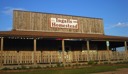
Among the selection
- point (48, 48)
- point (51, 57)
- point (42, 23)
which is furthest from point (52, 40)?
point (51, 57)

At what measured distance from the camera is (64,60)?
23.5 m

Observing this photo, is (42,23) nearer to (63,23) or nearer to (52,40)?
(52,40)

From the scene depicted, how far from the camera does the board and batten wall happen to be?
26.0 m

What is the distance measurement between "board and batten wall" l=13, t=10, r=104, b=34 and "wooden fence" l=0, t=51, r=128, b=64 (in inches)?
174

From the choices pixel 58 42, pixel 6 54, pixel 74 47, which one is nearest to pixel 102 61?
pixel 74 47

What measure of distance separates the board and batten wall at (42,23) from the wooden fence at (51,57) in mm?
4411

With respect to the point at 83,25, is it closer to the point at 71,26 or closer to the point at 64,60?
the point at 71,26

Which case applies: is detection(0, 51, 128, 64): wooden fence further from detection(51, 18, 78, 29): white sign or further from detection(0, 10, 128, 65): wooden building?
detection(51, 18, 78, 29): white sign

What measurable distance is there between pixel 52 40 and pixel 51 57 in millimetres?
3781

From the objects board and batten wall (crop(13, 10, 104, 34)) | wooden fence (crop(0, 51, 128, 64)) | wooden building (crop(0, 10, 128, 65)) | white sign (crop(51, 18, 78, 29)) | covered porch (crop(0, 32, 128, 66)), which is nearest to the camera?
wooden fence (crop(0, 51, 128, 64))

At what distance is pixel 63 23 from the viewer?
93.7ft

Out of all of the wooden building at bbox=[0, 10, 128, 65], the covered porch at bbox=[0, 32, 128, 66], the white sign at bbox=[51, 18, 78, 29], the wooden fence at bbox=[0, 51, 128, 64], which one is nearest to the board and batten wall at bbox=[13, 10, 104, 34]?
the wooden building at bbox=[0, 10, 128, 65]

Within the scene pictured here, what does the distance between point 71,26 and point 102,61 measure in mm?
5901

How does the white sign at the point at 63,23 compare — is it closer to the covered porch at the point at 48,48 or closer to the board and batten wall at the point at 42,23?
the board and batten wall at the point at 42,23
